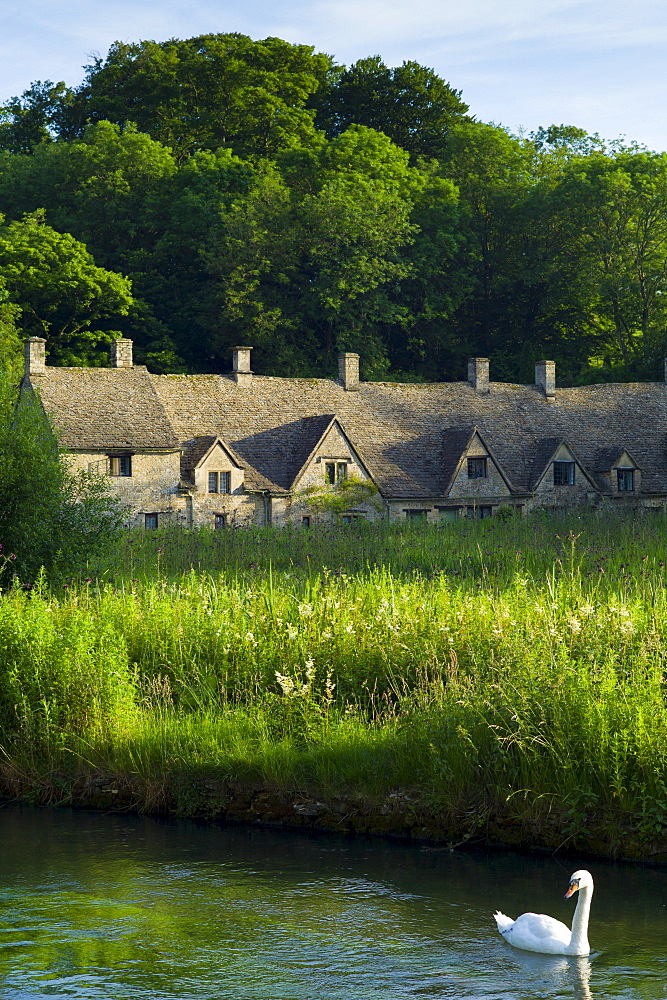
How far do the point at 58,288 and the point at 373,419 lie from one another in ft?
58.1

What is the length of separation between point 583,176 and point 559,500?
20201mm

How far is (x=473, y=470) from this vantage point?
56.0 m

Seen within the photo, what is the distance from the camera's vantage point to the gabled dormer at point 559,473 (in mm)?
57062

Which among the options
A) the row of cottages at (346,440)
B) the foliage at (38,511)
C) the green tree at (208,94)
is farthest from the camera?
the green tree at (208,94)

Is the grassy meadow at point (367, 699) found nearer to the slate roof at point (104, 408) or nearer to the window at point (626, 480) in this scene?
the slate roof at point (104, 408)

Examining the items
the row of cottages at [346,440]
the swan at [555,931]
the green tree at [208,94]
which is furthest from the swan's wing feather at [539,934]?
the green tree at [208,94]

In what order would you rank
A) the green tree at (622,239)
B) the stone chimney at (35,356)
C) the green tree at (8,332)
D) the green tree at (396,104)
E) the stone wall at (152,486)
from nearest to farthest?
the stone wall at (152,486) < the stone chimney at (35,356) < the green tree at (8,332) < the green tree at (622,239) < the green tree at (396,104)

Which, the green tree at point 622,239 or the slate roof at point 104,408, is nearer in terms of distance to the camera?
the slate roof at point 104,408

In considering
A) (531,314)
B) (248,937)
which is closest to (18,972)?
(248,937)

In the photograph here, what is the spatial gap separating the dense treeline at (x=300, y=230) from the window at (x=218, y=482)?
1335 centimetres

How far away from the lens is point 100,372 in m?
53.9

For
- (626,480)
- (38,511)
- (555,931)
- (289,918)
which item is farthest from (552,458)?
(555,931)

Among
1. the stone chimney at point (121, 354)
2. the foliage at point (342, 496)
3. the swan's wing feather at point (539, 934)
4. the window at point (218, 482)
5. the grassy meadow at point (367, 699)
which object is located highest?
the stone chimney at point (121, 354)

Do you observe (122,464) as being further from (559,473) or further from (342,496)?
(559,473)
